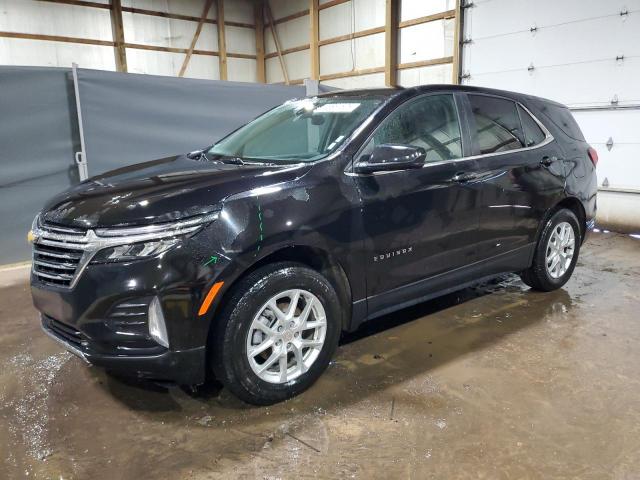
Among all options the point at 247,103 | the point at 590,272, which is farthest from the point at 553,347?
the point at 247,103

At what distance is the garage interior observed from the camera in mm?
2086

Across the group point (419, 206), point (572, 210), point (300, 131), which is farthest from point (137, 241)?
point (572, 210)

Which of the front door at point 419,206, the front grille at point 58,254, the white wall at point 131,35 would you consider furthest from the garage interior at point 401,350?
the white wall at point 131,35

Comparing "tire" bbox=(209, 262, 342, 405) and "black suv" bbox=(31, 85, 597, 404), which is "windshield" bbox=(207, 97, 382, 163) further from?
"tire" bbox=(209, 262, 342, 405)

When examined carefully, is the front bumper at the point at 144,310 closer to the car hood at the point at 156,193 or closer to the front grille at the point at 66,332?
the front grille at the point at 66,332

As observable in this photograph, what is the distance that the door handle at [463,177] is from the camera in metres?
2.99

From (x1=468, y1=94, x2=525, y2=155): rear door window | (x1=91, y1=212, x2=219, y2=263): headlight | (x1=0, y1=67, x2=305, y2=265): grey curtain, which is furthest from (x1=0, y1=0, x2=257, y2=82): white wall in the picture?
(x1=91, y1=212, x2=219, y2=263): headlight

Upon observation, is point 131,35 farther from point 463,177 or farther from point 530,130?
point 463,177

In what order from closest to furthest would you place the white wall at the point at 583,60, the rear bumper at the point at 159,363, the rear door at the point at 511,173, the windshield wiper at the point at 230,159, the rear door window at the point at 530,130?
the rear bumper at the point at 159,363, the windshield wiper at the point at 230,159, the rear door at the point at 511,173, the rear door window at the point at 530,130, the white wall at the point at 583,60

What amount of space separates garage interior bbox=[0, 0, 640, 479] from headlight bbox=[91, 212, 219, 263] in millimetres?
818

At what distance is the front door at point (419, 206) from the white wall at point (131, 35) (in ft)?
37.5

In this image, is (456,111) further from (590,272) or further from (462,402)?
(590,272)

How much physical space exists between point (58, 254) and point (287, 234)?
1.01 meters

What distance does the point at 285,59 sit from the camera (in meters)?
14.2
